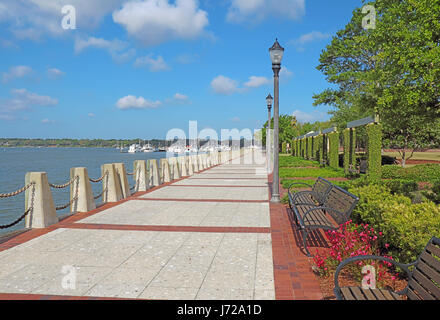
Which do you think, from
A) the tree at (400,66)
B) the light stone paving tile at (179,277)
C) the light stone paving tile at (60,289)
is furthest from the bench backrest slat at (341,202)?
the tree at (400,66)

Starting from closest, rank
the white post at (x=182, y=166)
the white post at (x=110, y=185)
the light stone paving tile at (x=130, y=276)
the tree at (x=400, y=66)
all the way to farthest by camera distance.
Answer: the light stone paving tile at (x=130, y=276) < the white post at (x=110, y=185) < the tree at (x=400, y=66) < the white post at (x=182, y=166)

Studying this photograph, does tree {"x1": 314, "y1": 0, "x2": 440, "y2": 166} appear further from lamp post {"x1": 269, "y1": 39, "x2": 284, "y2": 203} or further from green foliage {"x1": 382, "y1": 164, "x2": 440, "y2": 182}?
lamp post {"x1": 269, "y1": 39, "x2": 284, "y2": 203}

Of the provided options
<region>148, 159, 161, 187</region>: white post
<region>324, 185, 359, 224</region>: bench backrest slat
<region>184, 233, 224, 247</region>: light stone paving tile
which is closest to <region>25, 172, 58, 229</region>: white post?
<region>184, 233, 224, 247</region>: light stone paving tile

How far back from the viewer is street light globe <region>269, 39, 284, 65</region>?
396 inches

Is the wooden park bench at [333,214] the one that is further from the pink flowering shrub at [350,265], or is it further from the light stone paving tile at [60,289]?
the light stone paving tile at [60,289]

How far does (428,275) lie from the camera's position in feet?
9.50

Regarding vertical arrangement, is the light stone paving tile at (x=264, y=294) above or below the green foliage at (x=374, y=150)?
below

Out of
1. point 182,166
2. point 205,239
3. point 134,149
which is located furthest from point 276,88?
point 134,149

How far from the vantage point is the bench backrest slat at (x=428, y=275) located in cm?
278

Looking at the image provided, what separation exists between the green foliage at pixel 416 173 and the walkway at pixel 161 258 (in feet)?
33.6

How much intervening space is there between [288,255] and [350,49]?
29.1m

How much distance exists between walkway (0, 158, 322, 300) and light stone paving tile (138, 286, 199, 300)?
0.01m

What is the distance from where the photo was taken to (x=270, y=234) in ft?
22.1

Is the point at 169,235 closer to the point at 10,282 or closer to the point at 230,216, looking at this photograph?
the point at 230,216
